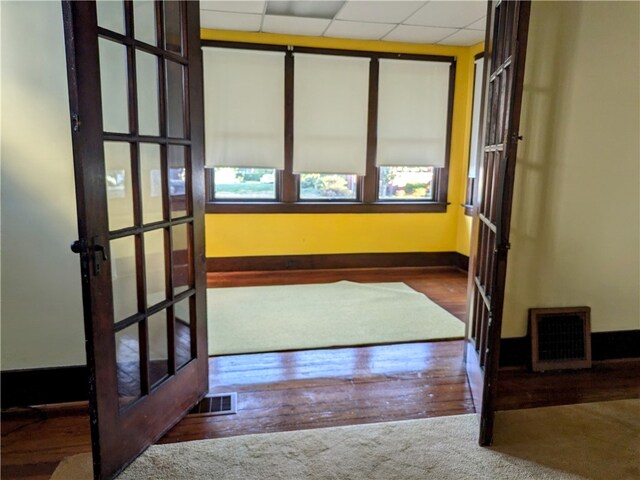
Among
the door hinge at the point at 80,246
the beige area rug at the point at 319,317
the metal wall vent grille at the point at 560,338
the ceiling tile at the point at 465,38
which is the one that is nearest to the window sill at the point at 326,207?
the beige area rug at the point at 319,317

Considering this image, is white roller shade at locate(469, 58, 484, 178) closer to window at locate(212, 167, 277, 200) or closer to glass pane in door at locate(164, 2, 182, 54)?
window at locate(212, 167, 277, 200)

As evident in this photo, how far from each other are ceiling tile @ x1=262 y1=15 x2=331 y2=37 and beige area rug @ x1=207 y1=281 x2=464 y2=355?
8.43 feet

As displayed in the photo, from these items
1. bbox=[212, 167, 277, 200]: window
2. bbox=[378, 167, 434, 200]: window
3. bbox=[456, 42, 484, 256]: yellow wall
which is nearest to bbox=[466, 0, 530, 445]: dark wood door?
bbox=[456, 42, 484, 256]: yellow wall

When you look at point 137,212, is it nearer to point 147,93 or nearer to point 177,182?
point 177,182

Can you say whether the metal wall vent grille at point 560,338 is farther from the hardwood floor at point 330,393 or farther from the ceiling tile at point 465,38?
the ceiling tile at point 465,38

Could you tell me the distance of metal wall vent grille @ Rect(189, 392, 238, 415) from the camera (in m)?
2.41

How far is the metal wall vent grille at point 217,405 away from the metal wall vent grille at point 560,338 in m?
1.84

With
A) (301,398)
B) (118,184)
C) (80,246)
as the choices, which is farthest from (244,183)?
(80,246)

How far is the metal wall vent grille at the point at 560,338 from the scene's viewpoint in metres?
2.91

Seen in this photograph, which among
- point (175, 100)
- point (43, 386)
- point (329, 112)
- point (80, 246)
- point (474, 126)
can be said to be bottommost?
point (43, 386)

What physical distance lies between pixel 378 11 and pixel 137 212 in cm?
315

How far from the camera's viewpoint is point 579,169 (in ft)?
9.15

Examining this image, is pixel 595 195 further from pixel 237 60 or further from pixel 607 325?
pixel 237 60

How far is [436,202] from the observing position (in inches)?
221
